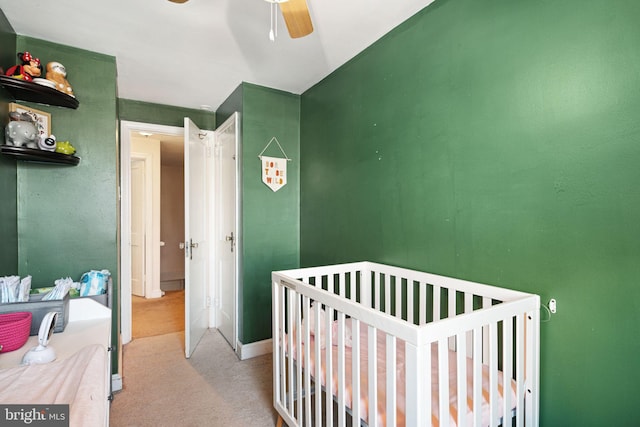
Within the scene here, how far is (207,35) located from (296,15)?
95 centimetres

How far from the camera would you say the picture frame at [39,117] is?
183 centimetres

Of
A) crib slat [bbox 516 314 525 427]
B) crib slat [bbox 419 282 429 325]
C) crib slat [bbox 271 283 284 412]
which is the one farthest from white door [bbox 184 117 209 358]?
crib slat [bbox 516 314 525 427]

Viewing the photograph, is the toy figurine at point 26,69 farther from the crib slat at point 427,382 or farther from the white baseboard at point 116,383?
the crib slat at point 427,382

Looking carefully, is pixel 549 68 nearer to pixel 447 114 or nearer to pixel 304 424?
pixel 447 114

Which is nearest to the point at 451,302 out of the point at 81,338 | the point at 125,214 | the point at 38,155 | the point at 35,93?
the point at 81,338

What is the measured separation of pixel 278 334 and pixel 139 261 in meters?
3.51

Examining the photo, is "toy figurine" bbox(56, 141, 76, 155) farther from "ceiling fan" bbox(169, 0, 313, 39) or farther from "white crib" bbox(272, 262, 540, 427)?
"white crib" bbox(272, 262, 540, 427)

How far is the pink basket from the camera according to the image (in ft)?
4.12

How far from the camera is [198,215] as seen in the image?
3.01 m

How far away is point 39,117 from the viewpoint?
1.94 metres

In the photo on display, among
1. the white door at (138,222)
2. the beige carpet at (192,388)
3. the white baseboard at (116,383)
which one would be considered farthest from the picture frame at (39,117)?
the white door at (138,222)

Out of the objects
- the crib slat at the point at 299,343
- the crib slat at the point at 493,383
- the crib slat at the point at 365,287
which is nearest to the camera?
the crib slat at the point at 493,383

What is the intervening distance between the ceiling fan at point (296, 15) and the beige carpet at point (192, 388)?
2.13 meters

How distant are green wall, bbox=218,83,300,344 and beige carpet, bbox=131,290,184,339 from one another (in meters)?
1.16
